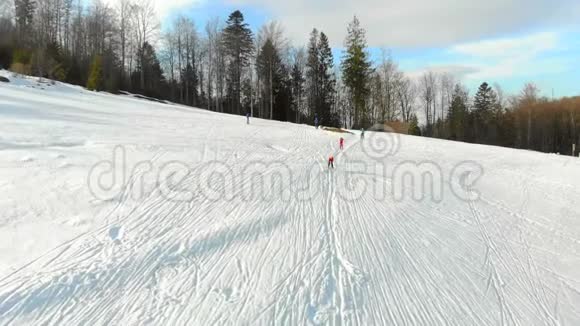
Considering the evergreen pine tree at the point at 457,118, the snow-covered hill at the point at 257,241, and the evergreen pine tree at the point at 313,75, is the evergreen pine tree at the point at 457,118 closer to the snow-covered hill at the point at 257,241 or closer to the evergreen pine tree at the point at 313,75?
the evergreen pine tree at the point at 313,75

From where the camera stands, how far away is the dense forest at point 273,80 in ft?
165

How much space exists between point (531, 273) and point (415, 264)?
7.81 ft

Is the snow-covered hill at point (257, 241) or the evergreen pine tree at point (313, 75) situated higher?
the evergreen pine tree at point (313, 75)

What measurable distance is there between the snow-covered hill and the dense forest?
3703 centimetres

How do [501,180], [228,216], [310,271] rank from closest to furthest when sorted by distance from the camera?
[310,271]
[228,216]
[501,180]

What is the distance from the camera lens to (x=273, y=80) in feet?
186

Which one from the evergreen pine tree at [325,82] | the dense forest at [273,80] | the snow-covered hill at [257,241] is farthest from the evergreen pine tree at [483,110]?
the snow-covered hill at [257,241]

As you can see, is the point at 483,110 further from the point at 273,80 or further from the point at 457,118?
the point at 273,80

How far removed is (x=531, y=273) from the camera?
683 centimetres

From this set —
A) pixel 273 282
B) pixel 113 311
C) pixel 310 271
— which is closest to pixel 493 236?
pixel 310 271

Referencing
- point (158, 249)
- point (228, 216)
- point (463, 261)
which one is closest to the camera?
point (158, 249)

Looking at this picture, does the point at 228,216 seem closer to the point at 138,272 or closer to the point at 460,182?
the point at 138,272

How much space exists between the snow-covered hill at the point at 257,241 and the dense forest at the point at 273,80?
1458 inches

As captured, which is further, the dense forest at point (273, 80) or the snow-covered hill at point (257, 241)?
the dense forest at point (273, 80)
